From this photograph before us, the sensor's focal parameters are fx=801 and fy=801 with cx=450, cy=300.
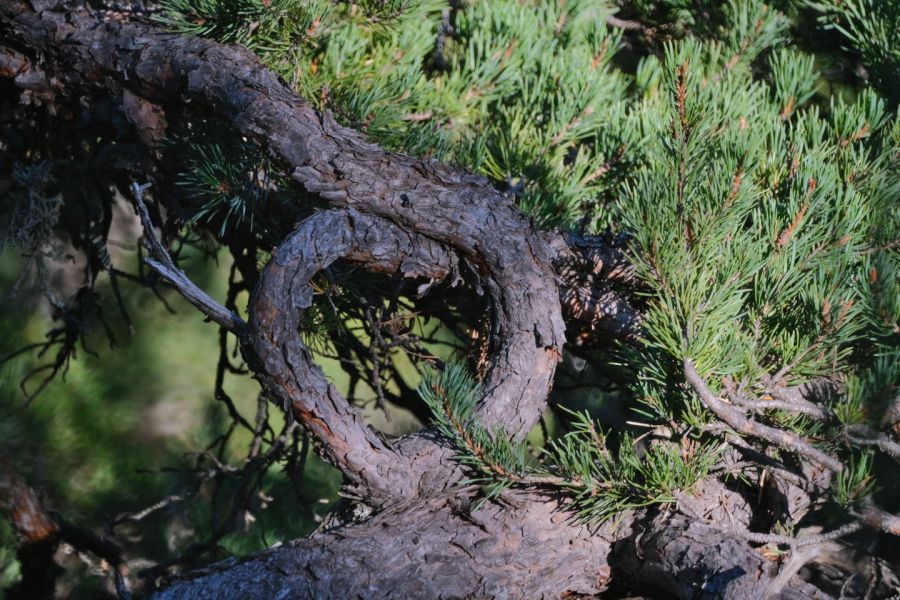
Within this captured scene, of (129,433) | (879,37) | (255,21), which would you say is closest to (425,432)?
(255,21)

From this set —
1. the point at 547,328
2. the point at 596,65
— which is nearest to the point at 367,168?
the point at 547,328

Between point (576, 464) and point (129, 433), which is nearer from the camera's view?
point (576, 464)

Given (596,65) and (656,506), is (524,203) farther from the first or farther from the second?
(656,506)

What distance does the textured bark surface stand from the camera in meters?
0.89

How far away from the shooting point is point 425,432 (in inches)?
41.1

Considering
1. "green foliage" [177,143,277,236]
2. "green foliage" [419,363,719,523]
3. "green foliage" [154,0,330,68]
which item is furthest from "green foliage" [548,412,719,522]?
"green foliage" [154,0,330,68]

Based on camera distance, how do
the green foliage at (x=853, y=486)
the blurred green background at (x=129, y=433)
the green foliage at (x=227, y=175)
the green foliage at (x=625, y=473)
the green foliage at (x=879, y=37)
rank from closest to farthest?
1. the green foliage at (x=853, y=486)
2. the green foliage at (x=625, y=473)
3. the green foliage at (x=227, y=175)
4. the green foliage at (x=879, y=37)
5. the blurred green background at (x=129, y=433)

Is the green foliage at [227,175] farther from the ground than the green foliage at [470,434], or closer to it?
farther from the ground

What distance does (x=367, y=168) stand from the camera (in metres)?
1.04

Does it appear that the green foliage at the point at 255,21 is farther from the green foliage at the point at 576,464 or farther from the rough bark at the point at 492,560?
the rough bark at the point at 492,560

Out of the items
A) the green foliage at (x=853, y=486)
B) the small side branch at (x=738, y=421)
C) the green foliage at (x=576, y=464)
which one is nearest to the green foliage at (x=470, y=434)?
the green foliage at (x=576, y=464)

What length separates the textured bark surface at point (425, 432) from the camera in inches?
35.2

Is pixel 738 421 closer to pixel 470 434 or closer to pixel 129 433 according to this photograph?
pixel 470 434

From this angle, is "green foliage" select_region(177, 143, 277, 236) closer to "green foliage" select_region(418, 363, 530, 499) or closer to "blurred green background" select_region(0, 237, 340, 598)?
"green foliage" select_region(418, 363, 530, 499)
